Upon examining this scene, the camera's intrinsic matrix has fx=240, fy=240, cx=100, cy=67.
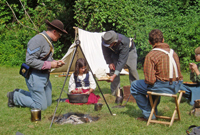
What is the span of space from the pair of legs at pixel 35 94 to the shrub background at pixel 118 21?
4.81 m

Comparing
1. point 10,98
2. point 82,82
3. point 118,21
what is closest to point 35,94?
point 10,98

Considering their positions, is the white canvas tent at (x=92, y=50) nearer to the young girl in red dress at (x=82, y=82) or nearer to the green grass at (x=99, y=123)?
the young girl in red dress at (x=82, y=82)

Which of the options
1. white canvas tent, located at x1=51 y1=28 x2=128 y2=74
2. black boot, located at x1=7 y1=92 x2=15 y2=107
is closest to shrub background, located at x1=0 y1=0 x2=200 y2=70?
white canvas tent, located at x1=51 y1=28 x2=128 y2=74

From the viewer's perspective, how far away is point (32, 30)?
35.8 ft

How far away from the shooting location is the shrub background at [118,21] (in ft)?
29.5

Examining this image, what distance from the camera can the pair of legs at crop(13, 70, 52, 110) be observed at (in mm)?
4391

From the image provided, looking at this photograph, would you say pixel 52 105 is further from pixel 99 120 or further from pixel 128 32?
pixel 128 32

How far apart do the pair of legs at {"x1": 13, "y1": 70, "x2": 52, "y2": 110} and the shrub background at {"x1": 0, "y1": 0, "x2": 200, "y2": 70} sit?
4809 mm

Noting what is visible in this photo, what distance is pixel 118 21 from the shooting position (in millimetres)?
9102

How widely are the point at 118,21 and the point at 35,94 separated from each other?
5.51 meters

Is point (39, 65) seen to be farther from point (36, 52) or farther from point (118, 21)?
point (118, 21)

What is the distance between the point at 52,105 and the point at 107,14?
→ 5073 millimetres

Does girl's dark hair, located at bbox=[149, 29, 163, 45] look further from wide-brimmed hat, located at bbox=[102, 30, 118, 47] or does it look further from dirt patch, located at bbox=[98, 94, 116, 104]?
dirt patch, located at bbox=[98, 94, 116, 104]

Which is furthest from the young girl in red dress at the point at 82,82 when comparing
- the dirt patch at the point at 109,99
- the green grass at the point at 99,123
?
the green grass at the point at 99,123
